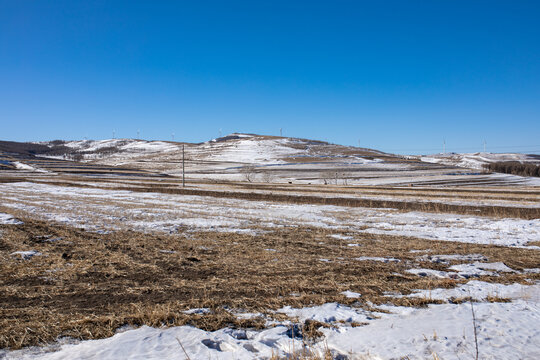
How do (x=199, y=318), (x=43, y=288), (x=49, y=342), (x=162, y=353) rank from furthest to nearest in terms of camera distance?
(x=43, y=288) → (x=199, y=318) → (x=49, y=342) → (x=162, y=353)

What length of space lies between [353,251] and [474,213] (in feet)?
65.9

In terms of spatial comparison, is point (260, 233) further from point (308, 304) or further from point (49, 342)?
point (49, 342)

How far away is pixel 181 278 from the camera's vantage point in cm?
958

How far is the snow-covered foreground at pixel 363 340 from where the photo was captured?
199 inches

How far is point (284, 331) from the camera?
5887 mm

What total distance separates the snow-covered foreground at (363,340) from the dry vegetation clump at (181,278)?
391mm

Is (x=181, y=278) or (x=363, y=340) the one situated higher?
(x=363, y=340)

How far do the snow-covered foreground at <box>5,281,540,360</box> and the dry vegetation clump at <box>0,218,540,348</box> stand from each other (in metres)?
0.39

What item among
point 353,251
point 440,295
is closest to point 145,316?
point 440,295

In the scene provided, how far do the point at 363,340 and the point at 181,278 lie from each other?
5.68 m

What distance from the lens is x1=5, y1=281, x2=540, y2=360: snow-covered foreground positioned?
507 cm

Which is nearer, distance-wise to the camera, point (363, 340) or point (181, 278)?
point (363, 340)

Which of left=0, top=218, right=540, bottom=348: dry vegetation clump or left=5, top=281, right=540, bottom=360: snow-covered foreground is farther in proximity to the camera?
left=0, top=218, right=540, bottom=348: dry vegetation clump

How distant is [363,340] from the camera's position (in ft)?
17.9
